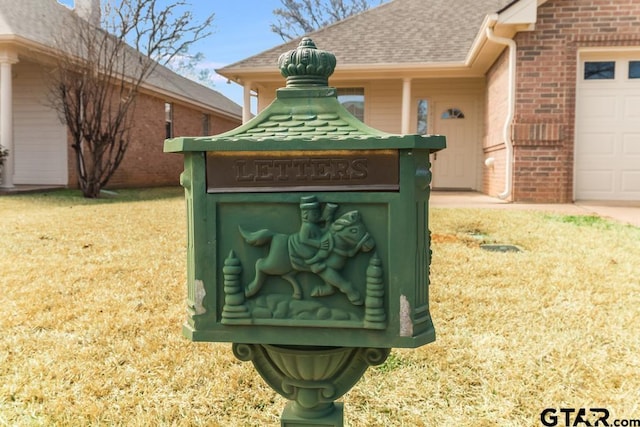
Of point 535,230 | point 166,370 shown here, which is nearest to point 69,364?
point 166,370

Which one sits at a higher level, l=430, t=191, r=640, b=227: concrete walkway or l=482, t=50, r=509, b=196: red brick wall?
l=482, t=50, r=509, b=196: red brick wall

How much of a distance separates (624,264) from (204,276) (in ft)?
14.0

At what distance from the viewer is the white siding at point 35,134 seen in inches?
526

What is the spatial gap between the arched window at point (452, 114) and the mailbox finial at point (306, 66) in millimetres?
12238

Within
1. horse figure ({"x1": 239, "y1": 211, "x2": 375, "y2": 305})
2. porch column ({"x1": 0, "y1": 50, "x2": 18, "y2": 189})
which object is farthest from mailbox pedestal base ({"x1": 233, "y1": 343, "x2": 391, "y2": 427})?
porch column ({"x1": 0, "y1": 50, "x2": 18, "y2": 189})

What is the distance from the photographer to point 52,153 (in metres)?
13.4

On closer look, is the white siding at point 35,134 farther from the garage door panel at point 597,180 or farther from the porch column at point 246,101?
the garage door panel at point 597,180

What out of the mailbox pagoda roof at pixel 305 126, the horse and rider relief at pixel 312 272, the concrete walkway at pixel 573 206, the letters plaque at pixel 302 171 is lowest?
the concrete walkway at pixel 573 206

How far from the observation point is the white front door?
13016 mm

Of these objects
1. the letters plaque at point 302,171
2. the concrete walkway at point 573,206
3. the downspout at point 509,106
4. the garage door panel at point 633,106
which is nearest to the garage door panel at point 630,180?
the concrete walkway at point 573,206

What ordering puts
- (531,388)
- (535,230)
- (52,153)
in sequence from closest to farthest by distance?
(531,388) < (535,230) < (52,153)

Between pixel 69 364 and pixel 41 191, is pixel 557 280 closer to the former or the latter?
pixel 69 364

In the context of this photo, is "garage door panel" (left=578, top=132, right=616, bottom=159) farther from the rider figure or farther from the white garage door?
the rider figure

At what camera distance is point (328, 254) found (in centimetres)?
131
